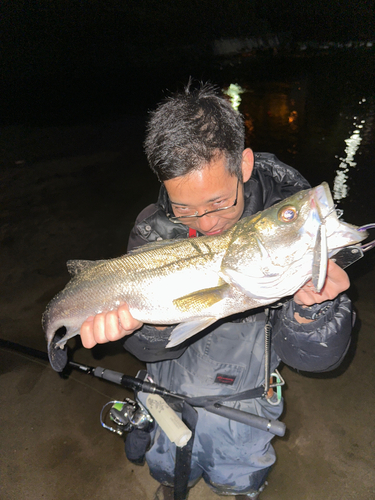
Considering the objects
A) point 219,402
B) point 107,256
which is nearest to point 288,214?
point 219,402

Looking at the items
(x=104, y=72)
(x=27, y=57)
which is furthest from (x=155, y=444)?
(x=27, y=57)

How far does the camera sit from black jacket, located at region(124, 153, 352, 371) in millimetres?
1932

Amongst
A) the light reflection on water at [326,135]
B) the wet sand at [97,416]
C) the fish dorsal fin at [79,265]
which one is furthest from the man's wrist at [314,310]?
the light reflection on water at [326,135]

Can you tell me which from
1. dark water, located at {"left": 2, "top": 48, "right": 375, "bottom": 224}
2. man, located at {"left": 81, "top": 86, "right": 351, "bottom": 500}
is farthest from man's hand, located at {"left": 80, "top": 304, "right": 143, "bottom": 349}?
dark water, located at {"left": 2, "top": 48, "right": 375, "bottom": 224}

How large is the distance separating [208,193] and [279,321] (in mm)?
1164

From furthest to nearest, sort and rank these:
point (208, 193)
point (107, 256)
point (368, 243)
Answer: point (107, 256) < point (208, 193) < point (368, 243)

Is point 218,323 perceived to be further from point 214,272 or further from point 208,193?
point 208,193

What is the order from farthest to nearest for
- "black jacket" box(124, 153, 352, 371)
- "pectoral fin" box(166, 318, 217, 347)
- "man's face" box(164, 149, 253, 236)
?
"black jacket" box(124, 153, 352, 371) → "man's face" box(164, 149, 253, 236) → "pectoral fin" box(166, 318, 217, 347)

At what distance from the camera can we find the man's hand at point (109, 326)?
1.91 meters

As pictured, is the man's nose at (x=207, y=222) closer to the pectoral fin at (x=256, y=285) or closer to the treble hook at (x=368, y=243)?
the pectoral fin at (x=256, y=285)

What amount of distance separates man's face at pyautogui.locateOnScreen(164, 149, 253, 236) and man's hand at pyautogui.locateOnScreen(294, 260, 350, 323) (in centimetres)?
74

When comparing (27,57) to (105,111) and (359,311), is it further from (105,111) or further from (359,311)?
(359,311)

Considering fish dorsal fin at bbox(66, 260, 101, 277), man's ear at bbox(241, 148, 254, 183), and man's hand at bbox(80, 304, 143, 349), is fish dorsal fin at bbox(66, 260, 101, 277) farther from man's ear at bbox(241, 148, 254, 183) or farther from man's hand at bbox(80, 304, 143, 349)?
man's ear at bbox(241, 148, 254, 183)

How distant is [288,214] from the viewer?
4.97ft
